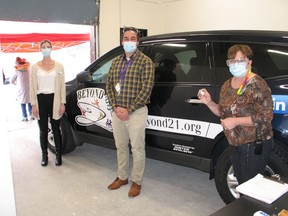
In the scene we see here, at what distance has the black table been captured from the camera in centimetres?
138

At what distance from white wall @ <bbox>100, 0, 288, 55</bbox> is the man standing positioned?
438cm

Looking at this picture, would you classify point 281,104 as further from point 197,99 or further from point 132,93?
point 132,93

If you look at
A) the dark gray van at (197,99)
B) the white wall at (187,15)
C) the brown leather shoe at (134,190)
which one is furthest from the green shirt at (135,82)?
the white wall at (187,15)

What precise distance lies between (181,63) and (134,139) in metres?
0.91

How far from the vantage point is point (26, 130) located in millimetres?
5910

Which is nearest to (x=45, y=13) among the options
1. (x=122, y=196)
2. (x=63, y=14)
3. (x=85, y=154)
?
(x=63, y=14)

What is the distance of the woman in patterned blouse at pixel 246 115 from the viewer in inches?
76.1


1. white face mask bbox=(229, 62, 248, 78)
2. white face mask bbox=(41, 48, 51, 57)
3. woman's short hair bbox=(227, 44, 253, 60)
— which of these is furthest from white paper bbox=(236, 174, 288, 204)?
white face mask bbox=(41, 48, 51, 57)

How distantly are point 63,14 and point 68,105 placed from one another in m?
2.96

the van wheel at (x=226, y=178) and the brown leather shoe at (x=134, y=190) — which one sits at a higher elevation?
the van wheel at (x=226, y=178)

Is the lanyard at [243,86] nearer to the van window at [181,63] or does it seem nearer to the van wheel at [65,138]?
the van window at [181,63]

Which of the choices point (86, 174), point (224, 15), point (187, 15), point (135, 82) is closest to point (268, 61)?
point (135, 82)

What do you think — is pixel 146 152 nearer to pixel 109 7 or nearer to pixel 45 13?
pixel 45 13

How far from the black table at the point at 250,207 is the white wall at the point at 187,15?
5.67m
